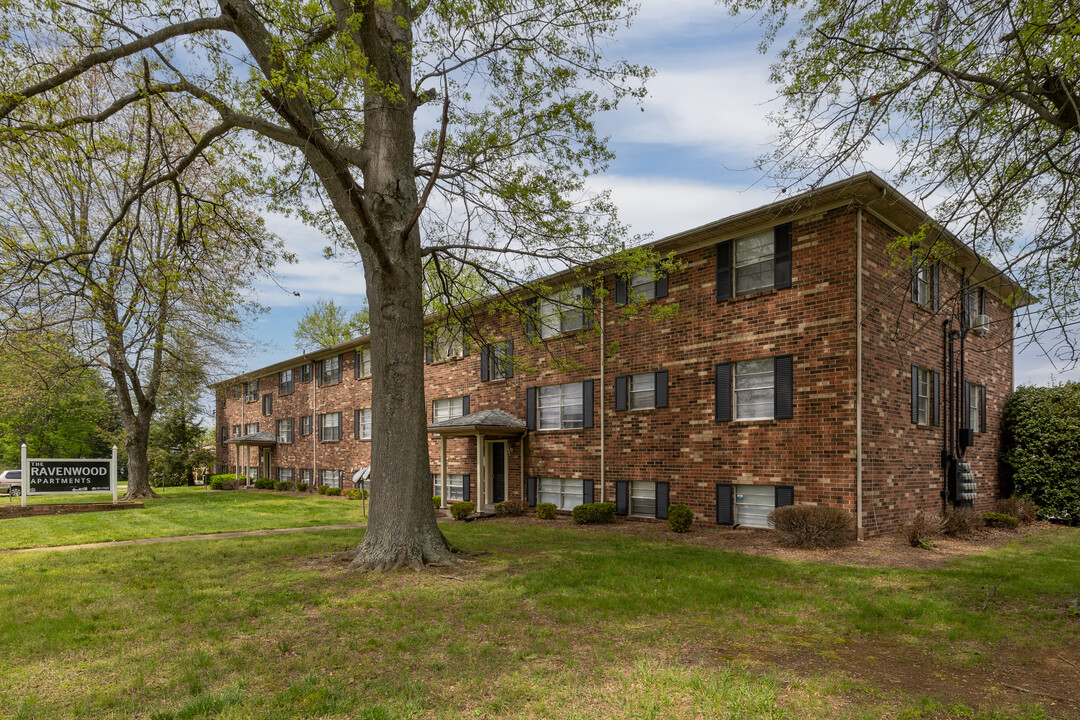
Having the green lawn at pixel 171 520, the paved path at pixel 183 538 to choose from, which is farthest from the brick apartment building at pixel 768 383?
the green lawn at pixel 171 520

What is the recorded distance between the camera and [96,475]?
18641 mm

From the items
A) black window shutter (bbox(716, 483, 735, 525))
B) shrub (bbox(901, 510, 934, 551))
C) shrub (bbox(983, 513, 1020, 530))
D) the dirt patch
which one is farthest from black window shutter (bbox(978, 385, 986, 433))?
black window shutter (bbox(716, 483, 735, 525))

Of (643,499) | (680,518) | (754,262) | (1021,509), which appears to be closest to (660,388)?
(643,499)

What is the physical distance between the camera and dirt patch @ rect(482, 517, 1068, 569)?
9812 mm

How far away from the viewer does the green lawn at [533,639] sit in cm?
422

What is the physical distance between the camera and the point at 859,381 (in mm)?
11305

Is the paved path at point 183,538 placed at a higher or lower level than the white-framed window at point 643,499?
lower

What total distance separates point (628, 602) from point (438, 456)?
15.7 m

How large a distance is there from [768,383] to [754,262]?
2.67 metres

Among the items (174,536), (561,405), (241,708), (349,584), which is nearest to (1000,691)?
(241,708)

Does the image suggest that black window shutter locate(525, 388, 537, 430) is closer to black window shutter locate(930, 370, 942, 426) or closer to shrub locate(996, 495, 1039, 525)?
black window shutter locate(930, 370, 942, 426)

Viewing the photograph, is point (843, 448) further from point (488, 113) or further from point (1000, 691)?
point (488, 113)

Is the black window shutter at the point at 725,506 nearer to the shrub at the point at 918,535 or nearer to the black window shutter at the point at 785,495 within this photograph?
the black window shutter at the point at 785,495

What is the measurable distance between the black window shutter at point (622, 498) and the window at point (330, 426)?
1655 centimetres
